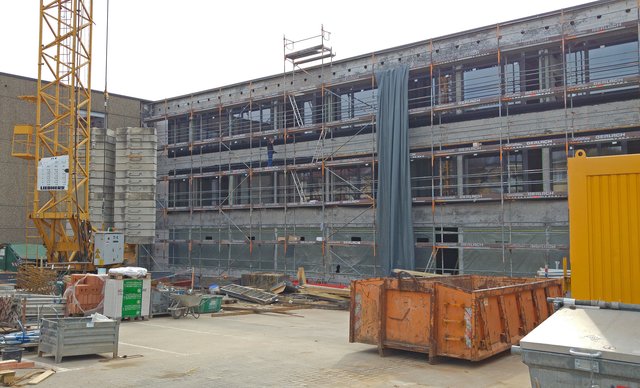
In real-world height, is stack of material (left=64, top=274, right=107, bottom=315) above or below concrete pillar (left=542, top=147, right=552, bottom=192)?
below

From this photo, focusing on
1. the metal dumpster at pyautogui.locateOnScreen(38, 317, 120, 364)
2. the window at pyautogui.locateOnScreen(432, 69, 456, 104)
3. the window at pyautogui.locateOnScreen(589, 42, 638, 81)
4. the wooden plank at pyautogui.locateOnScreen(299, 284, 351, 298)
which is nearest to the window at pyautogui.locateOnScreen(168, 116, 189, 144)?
the wooden plank at pyautogui.locateOnScreen(299, 284, 351, 298)

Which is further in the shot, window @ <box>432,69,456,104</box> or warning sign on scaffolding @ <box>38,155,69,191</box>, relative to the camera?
warning sign on scaffolding @ <box>38,155,69,191</box>

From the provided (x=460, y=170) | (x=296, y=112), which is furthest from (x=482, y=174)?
(x=296, y=112)

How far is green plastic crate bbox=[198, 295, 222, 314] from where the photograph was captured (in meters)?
18.9

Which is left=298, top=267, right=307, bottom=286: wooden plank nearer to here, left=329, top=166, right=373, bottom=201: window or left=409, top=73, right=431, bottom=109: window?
left=329, top=166, right=373, bottom=201: window

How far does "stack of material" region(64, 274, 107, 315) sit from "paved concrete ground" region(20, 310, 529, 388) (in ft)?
7.55

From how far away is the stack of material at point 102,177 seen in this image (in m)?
33.0

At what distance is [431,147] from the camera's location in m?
24.4

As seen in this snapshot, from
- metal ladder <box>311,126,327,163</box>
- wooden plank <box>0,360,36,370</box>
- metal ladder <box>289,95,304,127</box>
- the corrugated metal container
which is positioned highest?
metal ladder <box>289,95,304,127</box>

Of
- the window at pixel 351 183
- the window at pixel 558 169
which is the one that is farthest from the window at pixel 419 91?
the window at pixel 558 169

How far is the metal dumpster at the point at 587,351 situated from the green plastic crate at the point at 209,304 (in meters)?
15.4

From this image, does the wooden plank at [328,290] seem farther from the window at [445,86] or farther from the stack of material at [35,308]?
the stack of material at [35,308]

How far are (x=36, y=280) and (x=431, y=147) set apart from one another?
16.7 meters

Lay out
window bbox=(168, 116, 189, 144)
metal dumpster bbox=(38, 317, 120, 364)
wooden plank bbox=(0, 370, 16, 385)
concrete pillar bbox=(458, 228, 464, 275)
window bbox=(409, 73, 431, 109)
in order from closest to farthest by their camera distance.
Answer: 1. wooden plank bbox=(0, 370, 16, 385)
2. metal dumpster bbox=(38, 317, 120, 364)
3. concrete pillar bbox=(458, 228, 464, 275)
4. window bbox=(409, 73, 431, 109)
5. window bbox=(168, 116, 189, 144)
